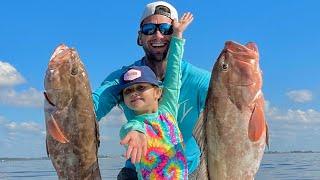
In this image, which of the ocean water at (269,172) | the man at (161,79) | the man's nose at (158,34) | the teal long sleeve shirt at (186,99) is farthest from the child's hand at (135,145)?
the ocean water at (269,172)

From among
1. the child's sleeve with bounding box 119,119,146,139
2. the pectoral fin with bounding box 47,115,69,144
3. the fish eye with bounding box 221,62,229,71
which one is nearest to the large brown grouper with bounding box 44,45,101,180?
the pectoral fin with bounding box 47,115,69,144

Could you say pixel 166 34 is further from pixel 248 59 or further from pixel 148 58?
pixel 248 59

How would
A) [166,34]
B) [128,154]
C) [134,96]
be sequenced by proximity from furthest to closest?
1. [166,34]
2. [134,96]
3. [128,154]

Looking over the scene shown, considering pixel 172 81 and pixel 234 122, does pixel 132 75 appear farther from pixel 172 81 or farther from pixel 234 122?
pixel 234 122

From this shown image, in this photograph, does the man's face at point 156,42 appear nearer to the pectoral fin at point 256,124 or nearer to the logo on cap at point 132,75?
the logo on cap at point 132,75

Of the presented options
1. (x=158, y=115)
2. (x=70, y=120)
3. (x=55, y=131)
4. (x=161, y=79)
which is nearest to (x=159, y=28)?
(x=161, y=79)

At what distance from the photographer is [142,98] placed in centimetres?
816

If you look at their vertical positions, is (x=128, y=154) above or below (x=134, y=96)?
below

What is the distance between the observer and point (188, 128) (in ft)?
30.2

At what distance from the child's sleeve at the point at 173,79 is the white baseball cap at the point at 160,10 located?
0.89 metres

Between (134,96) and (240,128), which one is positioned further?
(134,96)

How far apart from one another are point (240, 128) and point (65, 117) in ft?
7.98

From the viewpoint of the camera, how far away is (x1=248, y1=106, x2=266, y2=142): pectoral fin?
23.4 ft

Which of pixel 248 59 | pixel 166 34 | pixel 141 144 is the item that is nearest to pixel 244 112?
pixel 248 59
